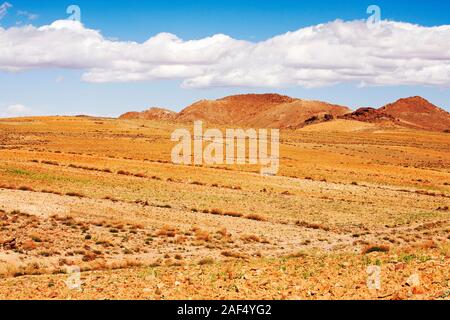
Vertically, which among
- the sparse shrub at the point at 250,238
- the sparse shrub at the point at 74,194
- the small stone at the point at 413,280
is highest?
the small stone at the point at 413,280

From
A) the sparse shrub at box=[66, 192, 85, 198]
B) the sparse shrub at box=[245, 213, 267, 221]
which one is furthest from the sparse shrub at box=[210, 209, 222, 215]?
the sparse shrub at box=[66, 192, 85, 198]

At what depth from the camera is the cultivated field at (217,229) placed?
15805mm

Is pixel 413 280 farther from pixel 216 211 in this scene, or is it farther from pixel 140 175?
pixel 140 175

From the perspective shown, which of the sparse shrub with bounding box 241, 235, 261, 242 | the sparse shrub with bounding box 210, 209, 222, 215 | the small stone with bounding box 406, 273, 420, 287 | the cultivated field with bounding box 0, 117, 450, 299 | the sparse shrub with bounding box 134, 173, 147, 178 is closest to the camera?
the small stone with bounding box 406, 273, 420, 287

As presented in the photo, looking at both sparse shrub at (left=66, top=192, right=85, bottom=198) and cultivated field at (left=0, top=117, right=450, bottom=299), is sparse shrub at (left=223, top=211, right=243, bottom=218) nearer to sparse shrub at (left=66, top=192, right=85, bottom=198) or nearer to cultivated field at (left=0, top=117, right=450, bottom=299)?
cultivated field at (left=0, top=117, right=450, bottom=299)

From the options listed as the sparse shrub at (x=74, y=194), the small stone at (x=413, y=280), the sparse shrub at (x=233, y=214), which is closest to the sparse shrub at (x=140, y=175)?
the sparse shrub at (x=74, y=194)

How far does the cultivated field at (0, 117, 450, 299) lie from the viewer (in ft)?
51.9

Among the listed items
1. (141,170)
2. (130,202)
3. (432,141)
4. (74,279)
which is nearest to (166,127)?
(432,141)

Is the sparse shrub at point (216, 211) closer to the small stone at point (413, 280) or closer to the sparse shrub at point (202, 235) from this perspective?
the sparse shrub at point (202, 235)

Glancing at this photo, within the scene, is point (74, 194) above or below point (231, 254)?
above

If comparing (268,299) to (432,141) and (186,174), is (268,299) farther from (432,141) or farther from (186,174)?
(432,141)

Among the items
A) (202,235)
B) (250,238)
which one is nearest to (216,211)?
(250,238)

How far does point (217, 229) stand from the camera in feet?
107

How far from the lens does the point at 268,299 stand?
14312mm
